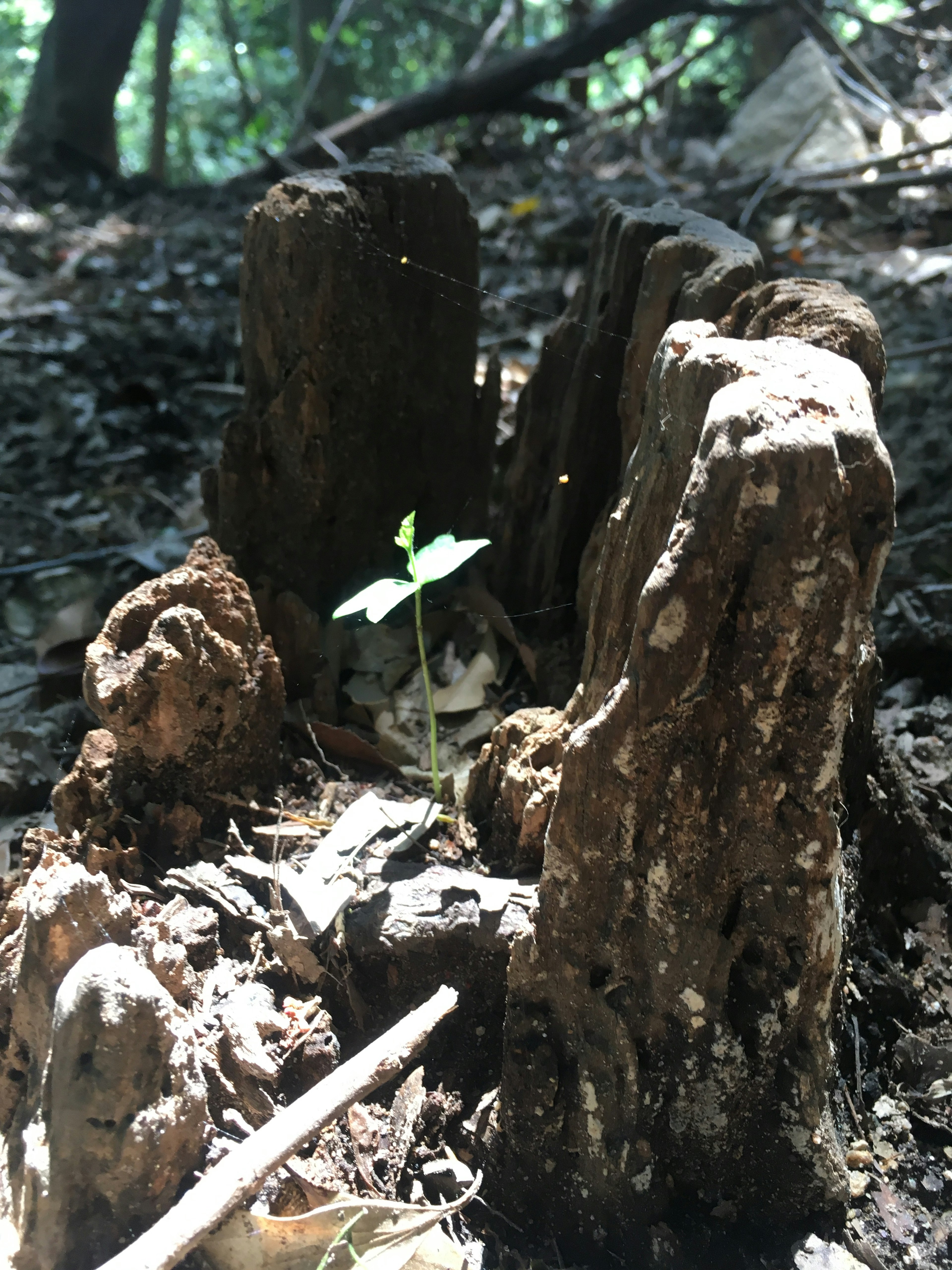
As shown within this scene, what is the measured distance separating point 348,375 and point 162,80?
939 centimetres

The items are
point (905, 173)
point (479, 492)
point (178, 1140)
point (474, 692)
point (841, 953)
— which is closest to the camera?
point (178, 1140)

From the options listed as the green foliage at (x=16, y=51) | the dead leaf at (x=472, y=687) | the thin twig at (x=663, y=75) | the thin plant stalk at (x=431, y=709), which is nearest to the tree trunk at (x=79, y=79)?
the green foliage at (x=16, y=51)

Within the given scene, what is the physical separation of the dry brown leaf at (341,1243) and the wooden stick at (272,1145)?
68 millimetres

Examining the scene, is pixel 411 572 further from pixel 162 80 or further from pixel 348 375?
pixel 162 80

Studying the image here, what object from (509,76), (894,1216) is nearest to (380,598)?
(894,1216)

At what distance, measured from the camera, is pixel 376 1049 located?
54.1 inches

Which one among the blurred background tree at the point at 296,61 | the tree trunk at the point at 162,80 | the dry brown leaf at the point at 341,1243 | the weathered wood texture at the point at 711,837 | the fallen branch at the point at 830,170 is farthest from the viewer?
the tree trunk at the point at 162,80

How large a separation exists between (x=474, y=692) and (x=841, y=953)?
3.49 feet

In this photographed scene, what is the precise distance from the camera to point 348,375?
228 centimetres

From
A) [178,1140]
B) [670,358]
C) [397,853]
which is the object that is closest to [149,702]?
[397,853]

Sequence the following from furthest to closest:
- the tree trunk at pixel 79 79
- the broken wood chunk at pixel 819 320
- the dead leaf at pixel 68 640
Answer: the tree trunk at pixel 79 79 < the dead leaf at pixel 68 640 < the broken wood chunk at pixel 819 320

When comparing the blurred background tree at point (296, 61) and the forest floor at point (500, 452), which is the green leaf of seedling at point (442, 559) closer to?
the forest floor at point (500, 452)

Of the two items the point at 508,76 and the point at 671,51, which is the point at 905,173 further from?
the point at 671,51

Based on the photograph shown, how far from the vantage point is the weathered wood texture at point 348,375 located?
2148mm
